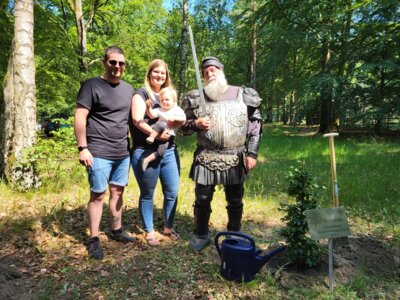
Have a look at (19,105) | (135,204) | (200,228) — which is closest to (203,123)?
(200,228)

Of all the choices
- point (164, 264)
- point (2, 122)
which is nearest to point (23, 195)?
point (2, 122)

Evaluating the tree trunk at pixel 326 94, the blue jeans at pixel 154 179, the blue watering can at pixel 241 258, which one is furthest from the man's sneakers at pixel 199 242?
the tree trunk at pixel 326 94

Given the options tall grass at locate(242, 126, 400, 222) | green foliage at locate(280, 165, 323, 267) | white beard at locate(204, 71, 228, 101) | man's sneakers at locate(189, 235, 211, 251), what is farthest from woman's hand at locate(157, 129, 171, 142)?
tall grass at locate(242, 126, 400, 222)

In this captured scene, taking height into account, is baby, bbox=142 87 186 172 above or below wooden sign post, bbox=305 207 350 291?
above

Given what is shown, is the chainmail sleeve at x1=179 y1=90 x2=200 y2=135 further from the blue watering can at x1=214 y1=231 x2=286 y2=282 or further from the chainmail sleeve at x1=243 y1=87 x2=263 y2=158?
the blue watering can at x1=214 y1=231 x2=286 y2=282

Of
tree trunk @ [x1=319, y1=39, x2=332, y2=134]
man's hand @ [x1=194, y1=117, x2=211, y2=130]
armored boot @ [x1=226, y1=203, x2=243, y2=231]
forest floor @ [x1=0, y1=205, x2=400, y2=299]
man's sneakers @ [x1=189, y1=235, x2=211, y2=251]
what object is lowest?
forest floor @ [x1=0, y1=205, x2=400, y2=299]

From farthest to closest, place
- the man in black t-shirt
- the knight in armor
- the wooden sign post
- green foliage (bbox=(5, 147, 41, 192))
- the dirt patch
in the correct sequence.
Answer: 1. green foliage (bbox=(5, 147, 41, 192))
2. the knight in armor
3. the man in black t-shirt
4. the dirt patch
5. the wooden sign post

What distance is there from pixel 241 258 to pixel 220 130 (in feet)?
4.08

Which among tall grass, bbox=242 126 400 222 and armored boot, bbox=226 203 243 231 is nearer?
armored boot, bbox=226 203 243 231

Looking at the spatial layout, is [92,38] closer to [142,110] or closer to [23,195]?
Result: [23,195]

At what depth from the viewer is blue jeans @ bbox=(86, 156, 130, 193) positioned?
3.15 meters

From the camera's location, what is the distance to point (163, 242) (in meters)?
3.79

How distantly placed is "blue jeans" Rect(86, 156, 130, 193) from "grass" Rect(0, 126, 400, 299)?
793mm

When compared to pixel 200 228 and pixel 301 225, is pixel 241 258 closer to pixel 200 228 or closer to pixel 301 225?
pixel 301 225
